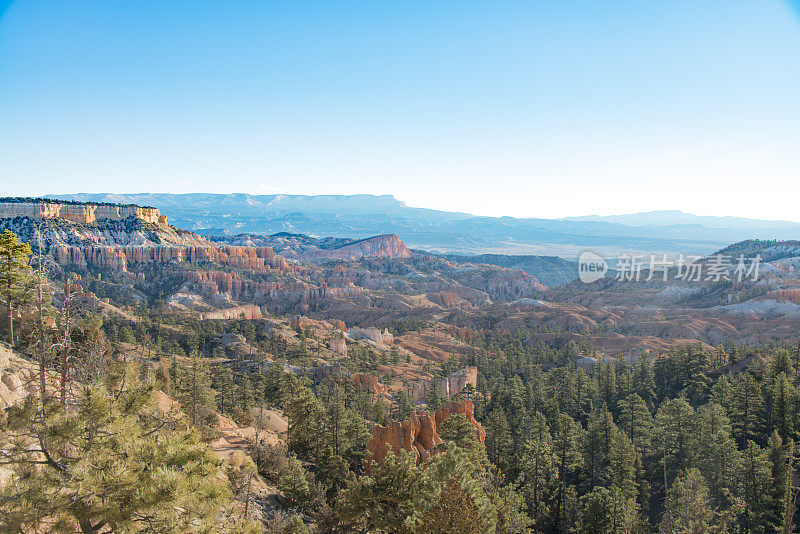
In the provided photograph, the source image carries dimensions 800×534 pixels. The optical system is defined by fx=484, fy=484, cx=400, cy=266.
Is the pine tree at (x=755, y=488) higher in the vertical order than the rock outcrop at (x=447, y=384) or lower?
higher

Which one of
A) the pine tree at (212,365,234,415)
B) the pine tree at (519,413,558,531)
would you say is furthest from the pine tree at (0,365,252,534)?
the pine tree at (212,365,234,415)

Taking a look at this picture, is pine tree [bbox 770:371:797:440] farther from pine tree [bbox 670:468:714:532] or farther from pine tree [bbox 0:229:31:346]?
pine tree [bbox 0:229:31:346]

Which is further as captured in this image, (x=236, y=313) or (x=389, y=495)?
(x=236, y=313)

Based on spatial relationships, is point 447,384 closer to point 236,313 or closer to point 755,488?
point 755,488

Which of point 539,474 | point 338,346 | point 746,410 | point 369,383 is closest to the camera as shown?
point 539,474

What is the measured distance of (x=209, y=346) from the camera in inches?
2719

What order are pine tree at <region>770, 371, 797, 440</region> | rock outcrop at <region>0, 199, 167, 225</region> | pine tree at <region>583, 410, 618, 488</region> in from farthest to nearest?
rock outcrop at <region>0, 199, 167, 225</region> → pine tree at <region>583, 410, 618, 488</region> → pine tree at <region>770, 371, 797, 440</region>

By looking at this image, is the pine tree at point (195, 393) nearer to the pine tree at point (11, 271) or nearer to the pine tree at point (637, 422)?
the pine tree at point (11, 271)

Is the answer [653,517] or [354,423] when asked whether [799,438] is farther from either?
[354,423]

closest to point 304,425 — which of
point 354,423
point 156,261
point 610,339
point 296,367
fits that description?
point 354,423

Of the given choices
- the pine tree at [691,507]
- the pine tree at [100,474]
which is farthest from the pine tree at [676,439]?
the pine tree at [100,474]

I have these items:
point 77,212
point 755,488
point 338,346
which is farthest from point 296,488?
point 77,212

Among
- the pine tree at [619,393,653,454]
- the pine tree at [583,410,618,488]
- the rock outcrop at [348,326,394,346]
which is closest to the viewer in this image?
the pine tree at [583,410,618,488]

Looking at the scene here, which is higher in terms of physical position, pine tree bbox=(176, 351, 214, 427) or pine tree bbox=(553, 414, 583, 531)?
pine tree bbox=(176, 351, 214, 427)
